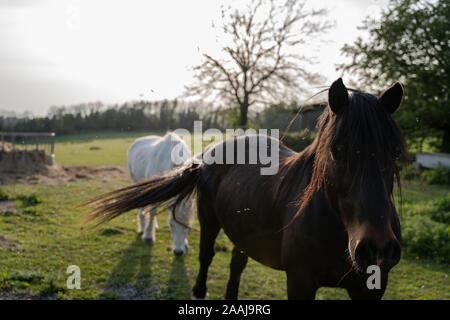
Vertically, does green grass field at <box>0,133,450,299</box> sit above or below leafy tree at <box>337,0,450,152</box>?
below

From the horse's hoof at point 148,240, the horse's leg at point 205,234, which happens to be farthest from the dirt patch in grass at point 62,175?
the horse's leg at point 205,234

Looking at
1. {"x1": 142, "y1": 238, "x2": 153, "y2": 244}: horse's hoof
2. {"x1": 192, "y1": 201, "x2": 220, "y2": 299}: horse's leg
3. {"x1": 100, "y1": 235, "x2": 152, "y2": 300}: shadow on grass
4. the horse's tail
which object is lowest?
{"x1": 100, "y1": 235, "x2": 152, "y2": 300}: shadow on grass

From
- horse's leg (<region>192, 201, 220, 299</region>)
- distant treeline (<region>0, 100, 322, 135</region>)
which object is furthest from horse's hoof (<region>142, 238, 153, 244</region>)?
distant treeline (<region>0, 100, 322, 135</region>)

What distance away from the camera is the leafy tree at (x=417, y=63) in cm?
1438

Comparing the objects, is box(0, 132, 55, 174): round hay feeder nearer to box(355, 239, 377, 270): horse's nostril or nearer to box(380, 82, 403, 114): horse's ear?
box(380, 82, 403, 114): horse's ear

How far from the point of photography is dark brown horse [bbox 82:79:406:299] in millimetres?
1609

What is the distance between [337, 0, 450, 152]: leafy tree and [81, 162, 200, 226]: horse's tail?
1292 cm

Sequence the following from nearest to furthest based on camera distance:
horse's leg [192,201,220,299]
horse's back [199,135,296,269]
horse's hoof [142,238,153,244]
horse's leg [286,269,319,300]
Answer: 1. horse's leg [286,269,319,300]
2. horse's back [199,135,296,269]
3. horse's leg [192,201,220,299]
4. horse's hoof [142,238,153,244]

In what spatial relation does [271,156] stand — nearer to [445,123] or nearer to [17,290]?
[17,290]

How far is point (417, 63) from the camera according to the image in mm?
15234

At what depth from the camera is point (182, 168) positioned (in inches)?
150

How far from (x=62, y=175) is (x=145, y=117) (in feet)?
23.5

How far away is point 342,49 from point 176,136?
14.0 meters
